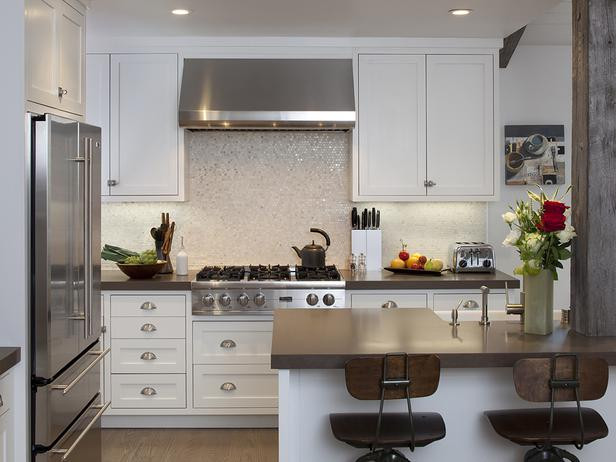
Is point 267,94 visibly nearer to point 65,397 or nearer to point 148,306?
point 148,306

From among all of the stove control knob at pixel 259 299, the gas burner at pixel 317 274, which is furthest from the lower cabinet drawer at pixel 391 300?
the stove control knob at pixel 259 299

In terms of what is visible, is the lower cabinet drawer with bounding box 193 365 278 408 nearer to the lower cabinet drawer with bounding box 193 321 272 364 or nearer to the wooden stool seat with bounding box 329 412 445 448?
the lower cabinet drawer with bounding box 193 321 272 364

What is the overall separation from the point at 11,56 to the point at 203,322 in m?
2.31

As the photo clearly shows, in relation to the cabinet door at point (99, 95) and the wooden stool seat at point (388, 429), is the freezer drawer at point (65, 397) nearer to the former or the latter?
the wooden stool seat at point (388, 429)

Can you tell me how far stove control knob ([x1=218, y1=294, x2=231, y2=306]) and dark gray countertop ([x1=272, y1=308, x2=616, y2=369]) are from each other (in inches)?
50.8

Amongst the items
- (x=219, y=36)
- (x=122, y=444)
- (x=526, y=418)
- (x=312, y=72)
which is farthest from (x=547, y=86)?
(x=122, y=444)

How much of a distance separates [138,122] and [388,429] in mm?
3160

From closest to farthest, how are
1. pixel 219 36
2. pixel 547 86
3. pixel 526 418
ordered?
pixel 526 418 < pixel 219 36 < pixel 547 86

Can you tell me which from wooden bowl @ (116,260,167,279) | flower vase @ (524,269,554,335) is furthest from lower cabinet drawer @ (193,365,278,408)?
flower vase @ (524,269,554,335)

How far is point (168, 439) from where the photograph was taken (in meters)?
4.74

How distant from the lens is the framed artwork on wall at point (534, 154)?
556 cm

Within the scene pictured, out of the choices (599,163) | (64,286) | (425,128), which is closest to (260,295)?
(425,128)

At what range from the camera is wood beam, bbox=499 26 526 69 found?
5238 millimetres

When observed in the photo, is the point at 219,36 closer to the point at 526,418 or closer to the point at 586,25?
the point at 586,25
